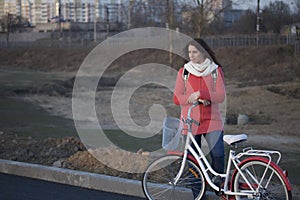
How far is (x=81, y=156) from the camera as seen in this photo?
8.56 m

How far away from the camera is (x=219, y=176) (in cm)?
583

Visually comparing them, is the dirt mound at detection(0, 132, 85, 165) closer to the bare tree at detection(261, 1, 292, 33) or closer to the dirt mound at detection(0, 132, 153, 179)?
the dirt mound at detection(0, 132, 153, 179)

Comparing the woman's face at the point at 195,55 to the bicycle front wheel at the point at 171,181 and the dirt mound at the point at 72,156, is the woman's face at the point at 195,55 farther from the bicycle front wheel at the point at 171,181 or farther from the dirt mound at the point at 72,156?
the dirt mound at the point at 72,156

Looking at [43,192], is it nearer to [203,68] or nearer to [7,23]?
[203,68]

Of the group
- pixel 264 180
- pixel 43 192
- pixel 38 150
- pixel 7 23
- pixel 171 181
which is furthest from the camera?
pixel 7 23

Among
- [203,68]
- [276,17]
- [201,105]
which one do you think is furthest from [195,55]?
[276,17]

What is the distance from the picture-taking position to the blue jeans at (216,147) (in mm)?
5941

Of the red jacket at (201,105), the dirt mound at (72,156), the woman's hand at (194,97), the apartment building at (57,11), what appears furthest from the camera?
the apartment building at (57,11)

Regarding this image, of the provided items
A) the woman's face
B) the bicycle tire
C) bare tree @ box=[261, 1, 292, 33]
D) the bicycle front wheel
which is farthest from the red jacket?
bare tree @ box=[261, 1, 292, 33]

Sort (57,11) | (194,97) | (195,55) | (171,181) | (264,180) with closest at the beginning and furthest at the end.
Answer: (264,180) < (194,97) < (195,55) < (171,181) < (57,11)

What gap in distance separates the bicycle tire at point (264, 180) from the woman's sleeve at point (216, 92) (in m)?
0.76

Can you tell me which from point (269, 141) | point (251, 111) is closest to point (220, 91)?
point (269, 141)

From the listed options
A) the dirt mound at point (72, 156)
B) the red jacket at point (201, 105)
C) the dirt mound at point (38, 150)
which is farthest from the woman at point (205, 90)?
the dirt mound at point (38, 150)

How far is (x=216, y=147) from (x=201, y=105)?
51 cm
